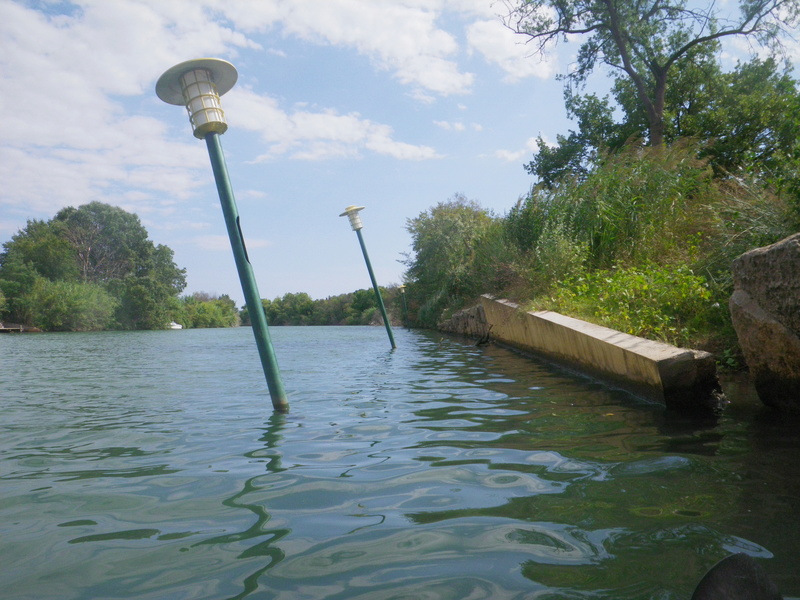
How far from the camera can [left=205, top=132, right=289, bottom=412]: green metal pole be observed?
4.96m

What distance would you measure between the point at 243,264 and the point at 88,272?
63532 mm

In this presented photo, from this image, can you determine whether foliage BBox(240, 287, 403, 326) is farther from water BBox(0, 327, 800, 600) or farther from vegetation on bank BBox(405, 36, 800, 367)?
water BBox(0, 327, 800, 600)

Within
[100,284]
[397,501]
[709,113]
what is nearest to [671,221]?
[397,501]

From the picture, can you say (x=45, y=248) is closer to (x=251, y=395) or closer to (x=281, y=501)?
(x=251, y=395)

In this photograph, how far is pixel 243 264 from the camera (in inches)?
197

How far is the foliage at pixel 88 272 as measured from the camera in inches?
1673

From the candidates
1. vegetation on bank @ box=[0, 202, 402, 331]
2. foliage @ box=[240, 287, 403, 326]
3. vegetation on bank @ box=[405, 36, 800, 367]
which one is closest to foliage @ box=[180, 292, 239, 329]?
vegetation on bank @ box=[0, 202, 402, 331]

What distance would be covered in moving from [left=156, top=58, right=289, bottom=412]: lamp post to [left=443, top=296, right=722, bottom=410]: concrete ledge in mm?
3207

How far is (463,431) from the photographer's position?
13.4 ft

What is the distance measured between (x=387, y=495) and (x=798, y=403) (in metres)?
3.21

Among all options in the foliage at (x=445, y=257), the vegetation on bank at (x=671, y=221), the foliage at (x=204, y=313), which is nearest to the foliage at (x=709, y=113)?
the vegetation on bank at (x=671, y=221)

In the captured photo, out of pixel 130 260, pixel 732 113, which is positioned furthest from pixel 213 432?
pixel 130 260

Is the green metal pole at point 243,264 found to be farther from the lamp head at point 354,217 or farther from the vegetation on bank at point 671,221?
the lamp head at point 354,217

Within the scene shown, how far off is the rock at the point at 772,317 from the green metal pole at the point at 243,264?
151 inches
